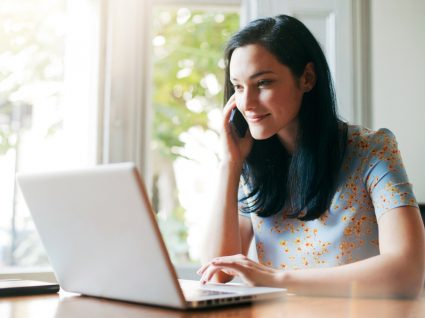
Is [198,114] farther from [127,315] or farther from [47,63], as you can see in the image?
[127,315]

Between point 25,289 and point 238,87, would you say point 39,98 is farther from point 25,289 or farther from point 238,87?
point 25,289

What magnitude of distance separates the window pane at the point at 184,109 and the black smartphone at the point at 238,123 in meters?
3.06

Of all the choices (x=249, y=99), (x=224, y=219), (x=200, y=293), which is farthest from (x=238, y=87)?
(x=200, y=293)

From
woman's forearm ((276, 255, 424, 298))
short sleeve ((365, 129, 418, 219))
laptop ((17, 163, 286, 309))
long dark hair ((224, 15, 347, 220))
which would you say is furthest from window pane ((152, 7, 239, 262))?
laptop ((17, 163, 286, 309))

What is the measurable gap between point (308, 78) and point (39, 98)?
4.74ft

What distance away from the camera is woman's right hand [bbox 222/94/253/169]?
188 centimetres

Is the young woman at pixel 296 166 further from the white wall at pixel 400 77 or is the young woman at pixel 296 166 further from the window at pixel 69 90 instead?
the white wall at pixel 400 77

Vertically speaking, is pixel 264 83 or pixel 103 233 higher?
pixel 264 83

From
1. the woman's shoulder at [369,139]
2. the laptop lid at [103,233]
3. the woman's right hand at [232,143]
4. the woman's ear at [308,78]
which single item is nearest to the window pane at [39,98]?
the woman's right hand at [232,143]

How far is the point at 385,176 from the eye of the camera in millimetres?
1605

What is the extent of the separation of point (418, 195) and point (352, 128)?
1191 mm

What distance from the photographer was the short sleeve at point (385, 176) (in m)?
1.53

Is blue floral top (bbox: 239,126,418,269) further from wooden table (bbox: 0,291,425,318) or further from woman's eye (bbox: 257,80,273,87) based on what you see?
wooden table (bbox: 0,291,425,318)

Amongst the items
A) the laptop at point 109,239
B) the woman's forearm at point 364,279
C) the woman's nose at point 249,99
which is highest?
the woman's nose at point 249,99
